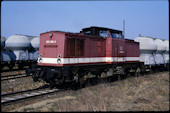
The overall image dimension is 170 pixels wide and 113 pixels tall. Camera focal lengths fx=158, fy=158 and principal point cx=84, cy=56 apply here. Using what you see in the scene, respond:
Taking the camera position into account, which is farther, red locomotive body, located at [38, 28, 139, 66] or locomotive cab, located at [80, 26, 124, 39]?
locomotive cab, located at [80, 26, 124, 39]

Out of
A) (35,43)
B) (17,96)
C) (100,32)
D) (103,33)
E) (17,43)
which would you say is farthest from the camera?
(35,43)

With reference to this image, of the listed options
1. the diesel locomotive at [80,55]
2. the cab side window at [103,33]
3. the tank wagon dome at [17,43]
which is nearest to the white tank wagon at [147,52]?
the diesel locomotive at [80,55]

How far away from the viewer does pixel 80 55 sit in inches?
370

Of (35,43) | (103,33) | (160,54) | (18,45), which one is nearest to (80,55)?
(103,33)

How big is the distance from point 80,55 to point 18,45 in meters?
13.7

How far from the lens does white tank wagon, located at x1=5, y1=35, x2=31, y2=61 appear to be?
64.8 ft

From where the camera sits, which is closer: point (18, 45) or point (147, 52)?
point (147, 52)

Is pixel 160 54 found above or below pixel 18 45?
below

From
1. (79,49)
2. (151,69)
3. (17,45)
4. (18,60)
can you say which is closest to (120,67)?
(79,49)

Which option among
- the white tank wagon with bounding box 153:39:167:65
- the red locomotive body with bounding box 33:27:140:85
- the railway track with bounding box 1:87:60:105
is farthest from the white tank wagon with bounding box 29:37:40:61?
the white tank wagon with bounding box 153:39:167:65

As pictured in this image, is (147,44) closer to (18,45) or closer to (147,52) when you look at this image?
(147,52)

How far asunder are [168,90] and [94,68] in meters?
4.29

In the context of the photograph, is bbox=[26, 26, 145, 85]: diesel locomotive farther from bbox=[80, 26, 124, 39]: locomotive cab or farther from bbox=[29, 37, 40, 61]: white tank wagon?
bbox=[29, 37, 40, 61]: white tank wagon

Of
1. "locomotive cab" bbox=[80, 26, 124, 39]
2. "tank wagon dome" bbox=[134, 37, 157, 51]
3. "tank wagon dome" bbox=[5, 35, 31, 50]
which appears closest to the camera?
"locomotive cab" bbox=[80, 26, 124, 39]
